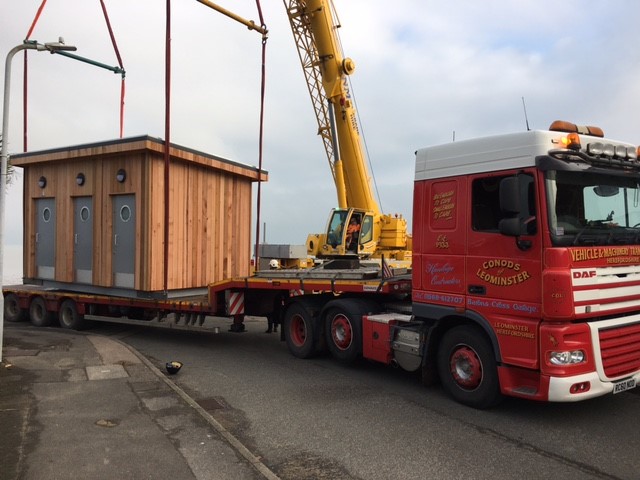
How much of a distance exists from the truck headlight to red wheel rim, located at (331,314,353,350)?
3.21 m

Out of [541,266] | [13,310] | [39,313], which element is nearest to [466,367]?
[541,266]

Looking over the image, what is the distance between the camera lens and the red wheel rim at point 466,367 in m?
5.98

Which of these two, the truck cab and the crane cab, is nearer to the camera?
the truck cab

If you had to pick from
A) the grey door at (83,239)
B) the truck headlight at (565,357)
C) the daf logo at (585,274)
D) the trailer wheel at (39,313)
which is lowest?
the trailer wheel at (39,313)

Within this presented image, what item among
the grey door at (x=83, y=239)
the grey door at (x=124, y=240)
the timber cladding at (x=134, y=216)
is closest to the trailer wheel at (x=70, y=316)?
the timber cladding at (x=134, y=216)

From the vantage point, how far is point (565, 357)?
5.15 meters

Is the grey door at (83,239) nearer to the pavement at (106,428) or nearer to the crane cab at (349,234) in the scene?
the pavement at (106,428)

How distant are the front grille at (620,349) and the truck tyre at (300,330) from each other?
4.37 metres

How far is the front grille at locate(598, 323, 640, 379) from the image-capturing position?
539cm

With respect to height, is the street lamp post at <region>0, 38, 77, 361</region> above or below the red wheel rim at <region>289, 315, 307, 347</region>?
above

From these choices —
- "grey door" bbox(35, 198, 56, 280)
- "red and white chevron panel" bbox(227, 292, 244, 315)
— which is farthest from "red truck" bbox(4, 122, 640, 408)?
"grey door" bbox(35, 198, 56, 280)

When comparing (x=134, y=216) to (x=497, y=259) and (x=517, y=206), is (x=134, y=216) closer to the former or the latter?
(x=497, y=259)

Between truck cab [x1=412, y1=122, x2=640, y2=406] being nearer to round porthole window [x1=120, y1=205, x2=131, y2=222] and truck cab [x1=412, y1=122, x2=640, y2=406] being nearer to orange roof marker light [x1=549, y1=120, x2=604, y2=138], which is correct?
orange roof marker light [x1=549, y1=120, x2=604, y2=138]

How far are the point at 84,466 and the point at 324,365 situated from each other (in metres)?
4.62
